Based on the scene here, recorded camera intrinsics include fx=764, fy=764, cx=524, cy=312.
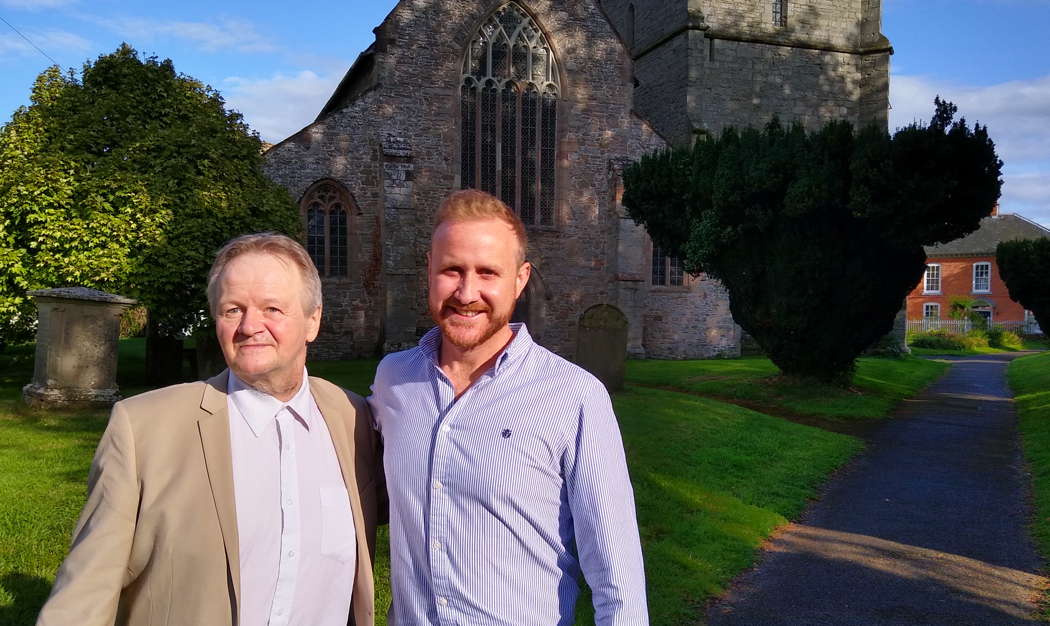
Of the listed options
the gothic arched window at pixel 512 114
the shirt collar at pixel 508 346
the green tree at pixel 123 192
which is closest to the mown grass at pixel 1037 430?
the shirt collar at pixel 508 346

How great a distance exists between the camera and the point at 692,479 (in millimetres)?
8109

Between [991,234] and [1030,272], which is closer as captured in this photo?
[1030,272]

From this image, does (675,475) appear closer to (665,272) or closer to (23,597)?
(23,597)

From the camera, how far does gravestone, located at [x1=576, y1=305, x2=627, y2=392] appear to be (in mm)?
13812

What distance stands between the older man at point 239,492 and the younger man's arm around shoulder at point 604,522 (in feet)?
2.17

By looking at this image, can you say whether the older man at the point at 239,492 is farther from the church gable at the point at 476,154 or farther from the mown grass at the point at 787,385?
the church gable at the point at 476,154

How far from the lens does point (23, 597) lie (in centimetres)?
423

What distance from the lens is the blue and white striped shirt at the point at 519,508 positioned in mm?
1989

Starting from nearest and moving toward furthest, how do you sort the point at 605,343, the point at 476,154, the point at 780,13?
the point at 605,343 → the point at 476,154 → the point at 780,13

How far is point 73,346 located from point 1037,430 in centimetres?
1405

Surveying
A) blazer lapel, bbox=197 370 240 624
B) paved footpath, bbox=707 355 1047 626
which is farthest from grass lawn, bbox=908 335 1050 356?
blazer lapel, bbox=197 370 240 624

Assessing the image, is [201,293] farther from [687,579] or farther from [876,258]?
[876,258]

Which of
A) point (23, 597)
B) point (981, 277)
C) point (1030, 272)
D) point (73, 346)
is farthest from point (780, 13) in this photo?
point (981, 277)

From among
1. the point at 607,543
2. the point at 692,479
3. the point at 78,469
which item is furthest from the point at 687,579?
the point at 78,469
